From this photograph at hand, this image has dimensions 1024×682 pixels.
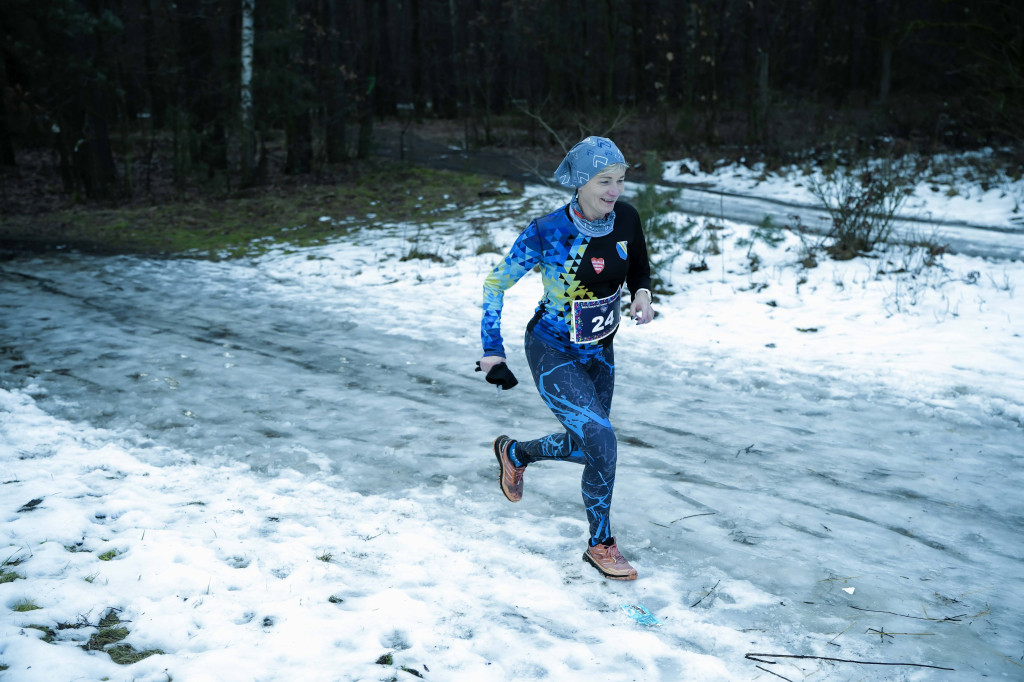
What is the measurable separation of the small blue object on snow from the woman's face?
185cm

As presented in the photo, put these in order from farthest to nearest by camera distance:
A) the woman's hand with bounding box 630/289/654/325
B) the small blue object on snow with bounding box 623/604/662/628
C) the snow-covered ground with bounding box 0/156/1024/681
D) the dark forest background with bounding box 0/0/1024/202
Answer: the dark forest background with bounding box 0/0/1024/202 < the woman's hand with bounding box 630/289/654/325 < the small blue object on snow with bounding box 623/604/662/628 < the snow-covered ground with bounding box 0/156/1024/681

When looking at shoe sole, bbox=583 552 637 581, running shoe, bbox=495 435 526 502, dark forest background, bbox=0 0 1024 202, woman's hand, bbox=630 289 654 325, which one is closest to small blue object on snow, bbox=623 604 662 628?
shoe sole, bbox=583 552 637 581

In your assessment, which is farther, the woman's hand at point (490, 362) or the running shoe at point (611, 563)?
the running shoe at point (611, 563)

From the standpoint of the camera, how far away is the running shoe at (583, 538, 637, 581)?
146 inches

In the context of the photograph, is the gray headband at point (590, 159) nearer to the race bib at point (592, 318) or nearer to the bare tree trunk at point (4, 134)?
the race bib at point (592, 318)

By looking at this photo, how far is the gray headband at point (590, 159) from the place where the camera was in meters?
3.57

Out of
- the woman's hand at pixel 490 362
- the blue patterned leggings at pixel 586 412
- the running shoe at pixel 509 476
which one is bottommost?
the running shoe at pixel 509 476

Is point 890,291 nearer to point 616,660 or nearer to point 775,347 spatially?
point 775,347

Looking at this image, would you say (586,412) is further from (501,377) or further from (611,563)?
(611,563)

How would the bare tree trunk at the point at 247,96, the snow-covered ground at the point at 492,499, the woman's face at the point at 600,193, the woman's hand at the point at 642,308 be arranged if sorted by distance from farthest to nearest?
the bare tree trunk at the point at 247,96 < the woman's hand at the point at 642,308 < the woman's face at the point at 600,193 < the snow-covered ground at the point at 492,499

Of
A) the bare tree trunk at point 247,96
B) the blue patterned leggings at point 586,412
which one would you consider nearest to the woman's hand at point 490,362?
the blue patterned leggings at point 586,412

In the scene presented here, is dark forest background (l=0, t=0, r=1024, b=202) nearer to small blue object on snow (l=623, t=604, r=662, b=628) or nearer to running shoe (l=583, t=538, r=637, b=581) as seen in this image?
running shoe (l=583, t=538, r=637, b=581)

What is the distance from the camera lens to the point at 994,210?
14094 millimetres

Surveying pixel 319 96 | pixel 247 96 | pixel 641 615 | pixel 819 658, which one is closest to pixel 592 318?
pixel 641 615
